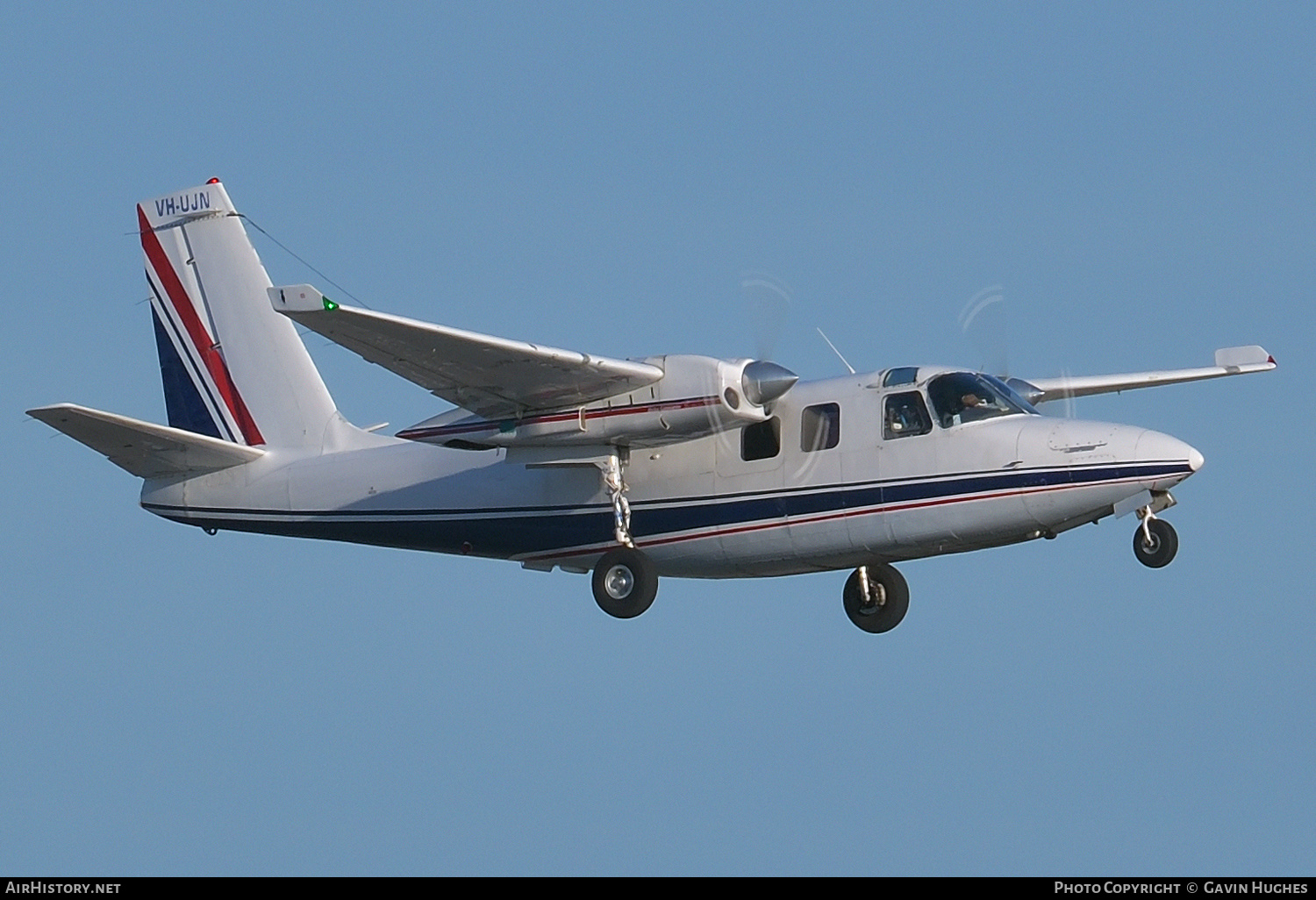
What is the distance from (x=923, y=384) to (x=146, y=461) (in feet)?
31.5

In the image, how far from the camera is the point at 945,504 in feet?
76.8

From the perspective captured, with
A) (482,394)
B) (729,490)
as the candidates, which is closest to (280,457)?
(482,394)

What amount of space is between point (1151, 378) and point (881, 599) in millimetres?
4514

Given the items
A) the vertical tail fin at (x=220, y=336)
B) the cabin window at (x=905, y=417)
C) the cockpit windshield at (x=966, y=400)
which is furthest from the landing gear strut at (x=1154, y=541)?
the vertical tail fin at (x=220, y=336)

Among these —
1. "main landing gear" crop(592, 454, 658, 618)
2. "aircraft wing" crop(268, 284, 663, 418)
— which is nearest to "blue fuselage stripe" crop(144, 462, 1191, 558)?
"main landing gear" crop(592, 454, 658, 618)

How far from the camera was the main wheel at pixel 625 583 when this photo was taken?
2412 cm

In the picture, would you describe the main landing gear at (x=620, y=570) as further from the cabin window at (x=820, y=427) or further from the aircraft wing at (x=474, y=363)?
the cabin window at (x=820, y=427)

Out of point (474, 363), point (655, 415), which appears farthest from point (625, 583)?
point (474, 363)

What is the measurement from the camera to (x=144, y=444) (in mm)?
25938

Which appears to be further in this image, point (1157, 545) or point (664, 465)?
point (664, 465)

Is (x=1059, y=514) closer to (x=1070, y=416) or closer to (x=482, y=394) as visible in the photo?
(x=1070, y=416)

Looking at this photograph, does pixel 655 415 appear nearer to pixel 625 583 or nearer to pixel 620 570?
pixel 620 570

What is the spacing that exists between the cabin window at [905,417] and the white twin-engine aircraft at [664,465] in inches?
A: 1.0

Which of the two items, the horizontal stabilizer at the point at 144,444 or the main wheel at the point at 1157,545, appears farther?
the horizontal stabilizer at the point at 144,444
